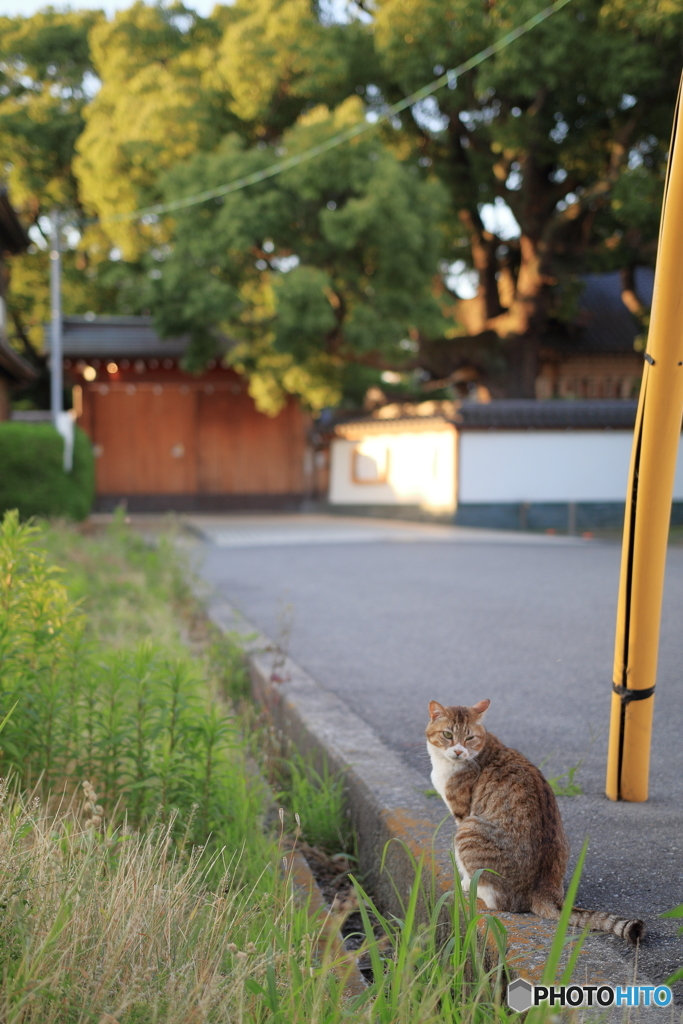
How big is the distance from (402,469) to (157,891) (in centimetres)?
1874

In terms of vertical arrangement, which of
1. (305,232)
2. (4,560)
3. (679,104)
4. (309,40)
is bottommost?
(4,560)

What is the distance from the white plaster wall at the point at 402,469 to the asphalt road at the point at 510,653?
17.1ft

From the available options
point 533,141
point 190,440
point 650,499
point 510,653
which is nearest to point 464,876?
point 650,499

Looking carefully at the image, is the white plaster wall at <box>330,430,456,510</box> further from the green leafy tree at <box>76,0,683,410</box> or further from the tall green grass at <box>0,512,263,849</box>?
the tall green grass at <box>0,512,263,849</box>

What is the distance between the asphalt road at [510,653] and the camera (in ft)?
8.77

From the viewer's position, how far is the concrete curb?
1.97 meters

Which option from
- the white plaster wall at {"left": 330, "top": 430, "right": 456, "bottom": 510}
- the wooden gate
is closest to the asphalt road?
the white plaster wall at {"left": 330, "top": 430, "right": 456, "bottom": 510}

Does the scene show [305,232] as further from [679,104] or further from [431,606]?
[679,104]

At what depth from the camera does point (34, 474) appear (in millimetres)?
14875

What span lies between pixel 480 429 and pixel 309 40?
8.54 m

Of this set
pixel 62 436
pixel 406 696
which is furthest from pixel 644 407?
pixel 62 436

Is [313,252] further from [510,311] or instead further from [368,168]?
[510,311]

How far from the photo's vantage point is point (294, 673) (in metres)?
5.04

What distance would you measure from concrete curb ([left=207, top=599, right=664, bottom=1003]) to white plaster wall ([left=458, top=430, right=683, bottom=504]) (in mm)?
13496
